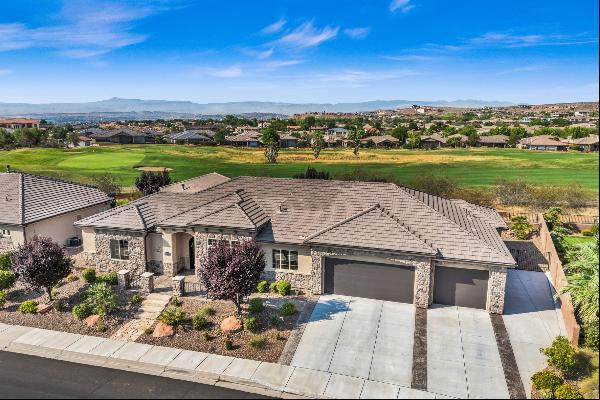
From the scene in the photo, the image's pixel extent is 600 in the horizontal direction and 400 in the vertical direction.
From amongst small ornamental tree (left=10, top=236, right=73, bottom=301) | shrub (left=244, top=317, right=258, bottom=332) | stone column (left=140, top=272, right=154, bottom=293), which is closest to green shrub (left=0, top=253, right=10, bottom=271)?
small ornamental tree (left=10, top=236, right=73, bottom=301)

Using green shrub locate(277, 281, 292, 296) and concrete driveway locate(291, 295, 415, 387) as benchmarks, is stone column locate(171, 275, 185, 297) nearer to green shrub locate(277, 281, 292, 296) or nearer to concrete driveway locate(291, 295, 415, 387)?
green shrub locate(277, 281, 292, 296)

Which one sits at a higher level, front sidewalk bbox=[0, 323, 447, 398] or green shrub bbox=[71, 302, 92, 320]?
green shrub bbox=[71, 302, 92, 320]

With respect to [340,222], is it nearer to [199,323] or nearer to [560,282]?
[199,323]

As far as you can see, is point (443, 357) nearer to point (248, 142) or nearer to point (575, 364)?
point (575, 364)

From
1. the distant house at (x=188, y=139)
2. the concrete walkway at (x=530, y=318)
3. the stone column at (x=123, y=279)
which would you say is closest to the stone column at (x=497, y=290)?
the concrete walkway at (x=530, y=318)

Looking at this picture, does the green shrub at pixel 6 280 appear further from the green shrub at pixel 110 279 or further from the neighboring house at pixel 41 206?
the green shrub at pixel 110 279

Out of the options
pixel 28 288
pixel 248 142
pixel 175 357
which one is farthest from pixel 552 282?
pixel 248 142
